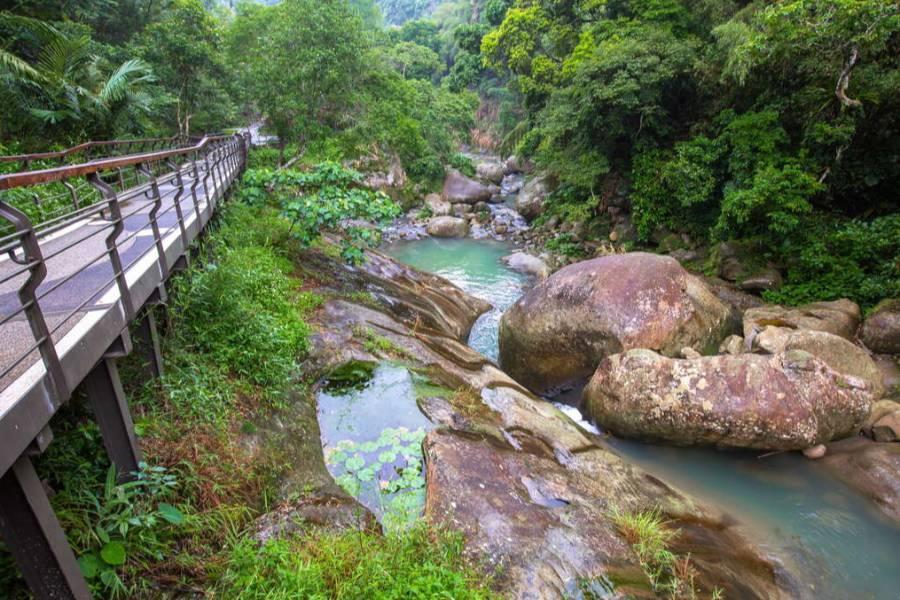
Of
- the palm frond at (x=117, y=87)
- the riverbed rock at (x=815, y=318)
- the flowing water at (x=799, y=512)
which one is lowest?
the flowing water at (x=799, y=512)

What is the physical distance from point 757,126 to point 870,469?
915 cm

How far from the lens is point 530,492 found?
16.0ft

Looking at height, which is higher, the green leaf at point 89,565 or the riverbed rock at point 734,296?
the green leaf at point 89,565

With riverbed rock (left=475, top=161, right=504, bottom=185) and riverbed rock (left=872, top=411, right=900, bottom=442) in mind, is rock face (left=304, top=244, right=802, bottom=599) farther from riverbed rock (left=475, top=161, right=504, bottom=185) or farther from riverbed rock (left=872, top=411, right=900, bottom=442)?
riverbed rock (left=475, top=161, right=504, bottom=185)

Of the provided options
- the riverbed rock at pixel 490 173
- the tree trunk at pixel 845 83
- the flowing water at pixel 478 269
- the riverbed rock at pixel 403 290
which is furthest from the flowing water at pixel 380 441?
the riverbed rock at pixel 490 173

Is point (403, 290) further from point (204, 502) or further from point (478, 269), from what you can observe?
point (204, 502)

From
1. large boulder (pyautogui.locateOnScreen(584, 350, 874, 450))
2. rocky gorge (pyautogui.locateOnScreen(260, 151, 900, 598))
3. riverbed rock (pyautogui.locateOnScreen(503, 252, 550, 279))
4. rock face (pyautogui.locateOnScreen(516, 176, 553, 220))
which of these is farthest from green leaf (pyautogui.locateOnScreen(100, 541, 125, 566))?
rock face (pyautogui.locateOnScreen(516, 176, 553, 220))

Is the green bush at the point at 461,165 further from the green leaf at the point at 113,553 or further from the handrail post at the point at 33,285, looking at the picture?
the handrail post at the point at 33,285

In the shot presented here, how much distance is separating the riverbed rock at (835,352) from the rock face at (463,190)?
19.0m

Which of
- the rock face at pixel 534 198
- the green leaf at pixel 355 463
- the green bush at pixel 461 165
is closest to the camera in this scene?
the green leaf at pixel 355 463

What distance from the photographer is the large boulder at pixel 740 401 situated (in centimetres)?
685

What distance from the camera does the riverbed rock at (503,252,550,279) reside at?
15.8m

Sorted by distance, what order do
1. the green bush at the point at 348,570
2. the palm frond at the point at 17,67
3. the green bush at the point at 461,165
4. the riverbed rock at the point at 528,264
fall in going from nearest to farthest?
the green bush at the point at 348,570 < the palm frond at the point at 17,67 < the riverbed rock at the point at 528,264 < the green bush at the point at 461,165

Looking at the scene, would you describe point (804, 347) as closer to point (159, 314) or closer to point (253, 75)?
point (159, 314)
